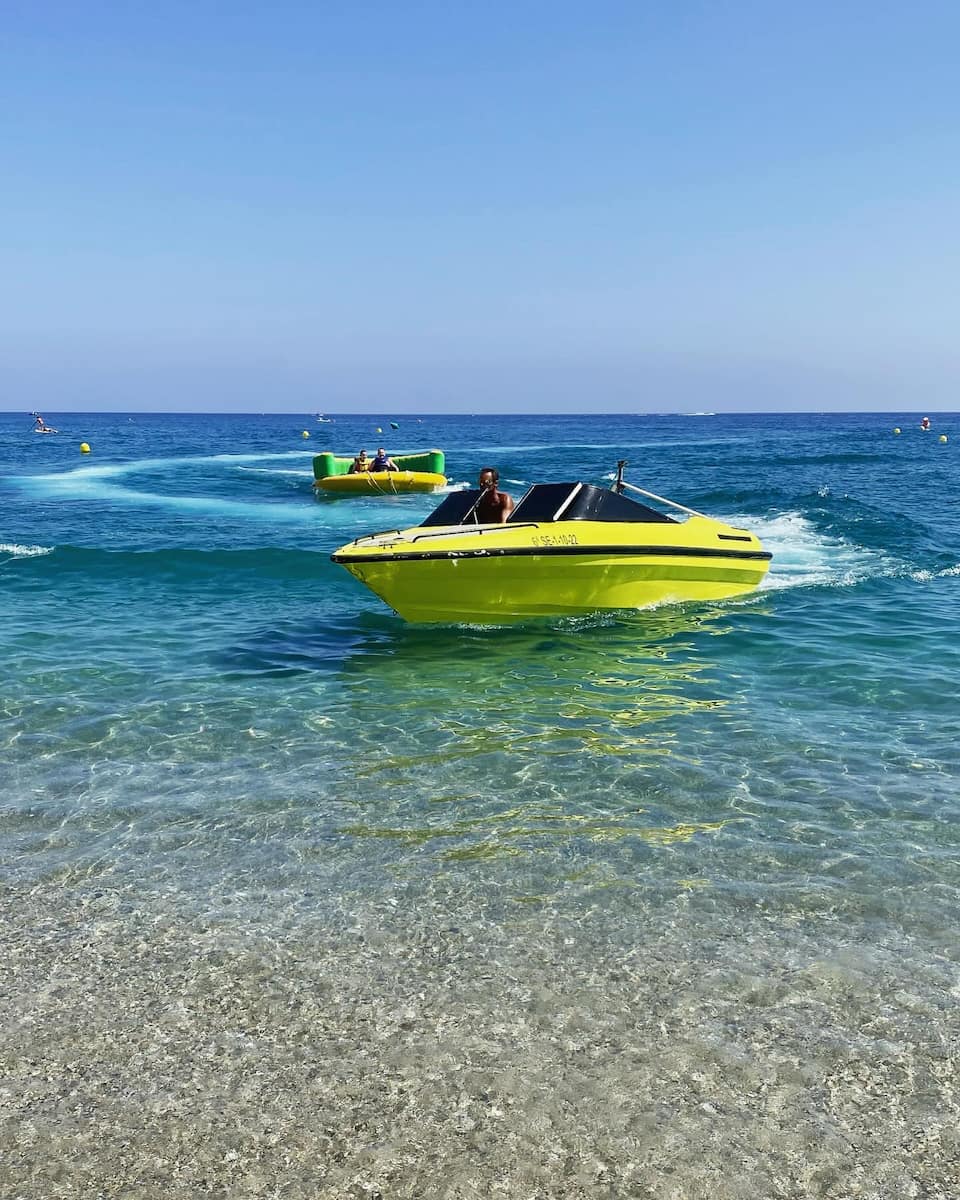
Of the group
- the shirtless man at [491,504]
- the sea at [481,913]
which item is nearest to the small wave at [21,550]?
the sea at [481,913]

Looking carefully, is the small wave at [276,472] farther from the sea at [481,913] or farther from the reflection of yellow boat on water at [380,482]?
the sea at [481,913]

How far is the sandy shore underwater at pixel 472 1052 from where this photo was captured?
12.9 feet

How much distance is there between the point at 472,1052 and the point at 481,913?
1350 mm

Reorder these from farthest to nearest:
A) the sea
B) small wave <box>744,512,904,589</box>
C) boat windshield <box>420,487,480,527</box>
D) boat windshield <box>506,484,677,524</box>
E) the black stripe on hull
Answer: small wave <box>744,512,904,589</box>
boat windshield <box>420,487,480,527</box>
boat windshield <box>506,484,677,524</box>
the black stripe on hull
the sea

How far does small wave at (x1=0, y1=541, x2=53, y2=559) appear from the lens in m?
20.0

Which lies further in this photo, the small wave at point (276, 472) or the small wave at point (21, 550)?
the small wave at point (276, 472)

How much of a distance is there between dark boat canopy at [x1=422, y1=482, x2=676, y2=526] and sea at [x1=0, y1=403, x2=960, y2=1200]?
1614 mm

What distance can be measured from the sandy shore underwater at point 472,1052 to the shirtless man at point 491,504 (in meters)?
8.14

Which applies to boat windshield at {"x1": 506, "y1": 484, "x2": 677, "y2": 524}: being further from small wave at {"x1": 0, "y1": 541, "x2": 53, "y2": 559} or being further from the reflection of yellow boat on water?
the reflection of yellow boat on water

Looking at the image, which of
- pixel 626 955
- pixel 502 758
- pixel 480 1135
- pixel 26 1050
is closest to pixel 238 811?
pixel 502 758

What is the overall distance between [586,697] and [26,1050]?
698cm

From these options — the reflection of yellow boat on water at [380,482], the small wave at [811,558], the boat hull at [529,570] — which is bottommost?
the small wave at [811,558]

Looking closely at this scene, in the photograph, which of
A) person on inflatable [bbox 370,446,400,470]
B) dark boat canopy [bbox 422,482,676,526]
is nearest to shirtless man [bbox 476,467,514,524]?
dark boat canopy [bbox 422,482,676,526]

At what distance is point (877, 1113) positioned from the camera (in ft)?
14.0
